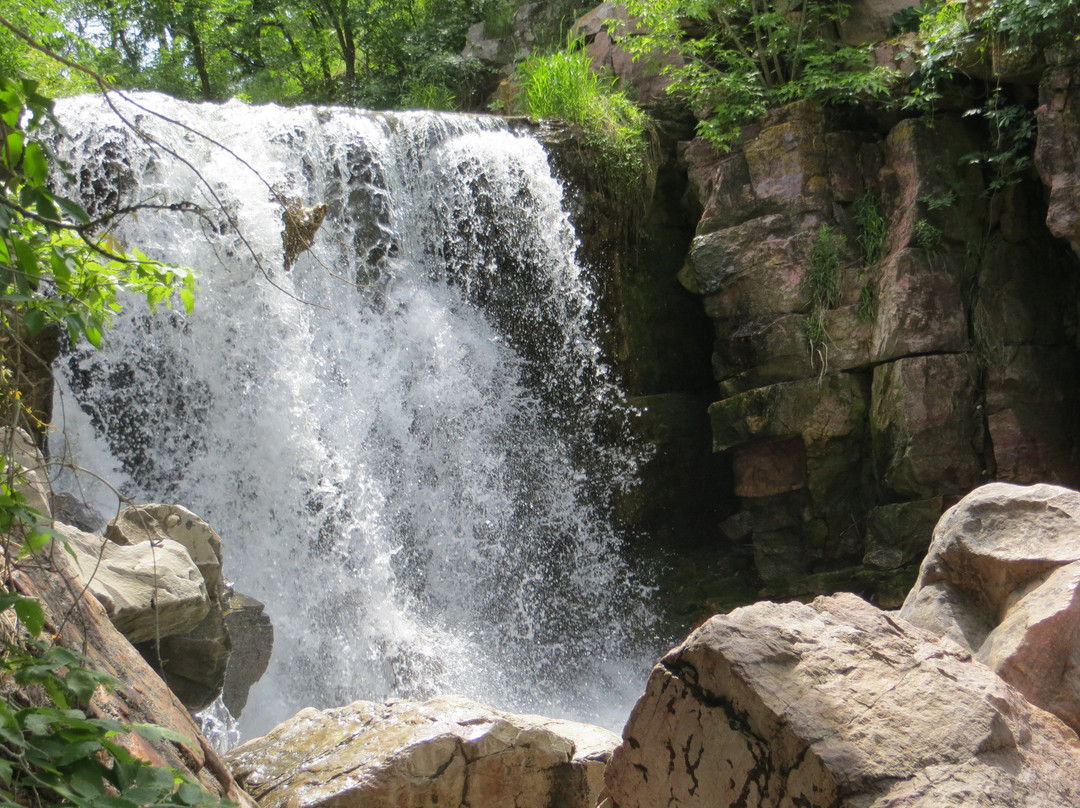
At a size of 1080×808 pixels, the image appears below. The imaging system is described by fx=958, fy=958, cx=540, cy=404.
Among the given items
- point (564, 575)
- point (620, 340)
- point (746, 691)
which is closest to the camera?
point (746, 691)

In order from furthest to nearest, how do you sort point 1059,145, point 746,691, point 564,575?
point 564,575
point 1059,145
point 746,691

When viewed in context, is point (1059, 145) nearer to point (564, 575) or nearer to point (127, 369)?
point (564, 575)

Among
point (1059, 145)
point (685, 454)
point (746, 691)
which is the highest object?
point (1059, 145)

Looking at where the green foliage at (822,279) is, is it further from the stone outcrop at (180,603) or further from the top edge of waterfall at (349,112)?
the stone outcrop at (180,603)

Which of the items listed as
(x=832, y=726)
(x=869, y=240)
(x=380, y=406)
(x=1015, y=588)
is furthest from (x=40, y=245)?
(x=869, y=240)

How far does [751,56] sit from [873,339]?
3145 mm

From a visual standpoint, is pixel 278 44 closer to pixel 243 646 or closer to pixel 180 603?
pixel 243 646

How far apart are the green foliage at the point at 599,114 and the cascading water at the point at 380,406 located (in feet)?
1.83

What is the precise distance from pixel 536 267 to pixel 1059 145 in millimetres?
4361

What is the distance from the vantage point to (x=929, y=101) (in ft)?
27.0

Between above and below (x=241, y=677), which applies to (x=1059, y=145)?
above

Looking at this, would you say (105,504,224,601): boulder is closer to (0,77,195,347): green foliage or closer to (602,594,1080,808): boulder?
(0,77,195,347): green foliage

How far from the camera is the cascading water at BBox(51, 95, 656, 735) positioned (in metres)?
7.14

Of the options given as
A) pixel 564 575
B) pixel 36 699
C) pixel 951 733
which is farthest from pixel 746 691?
pixel 564 575
